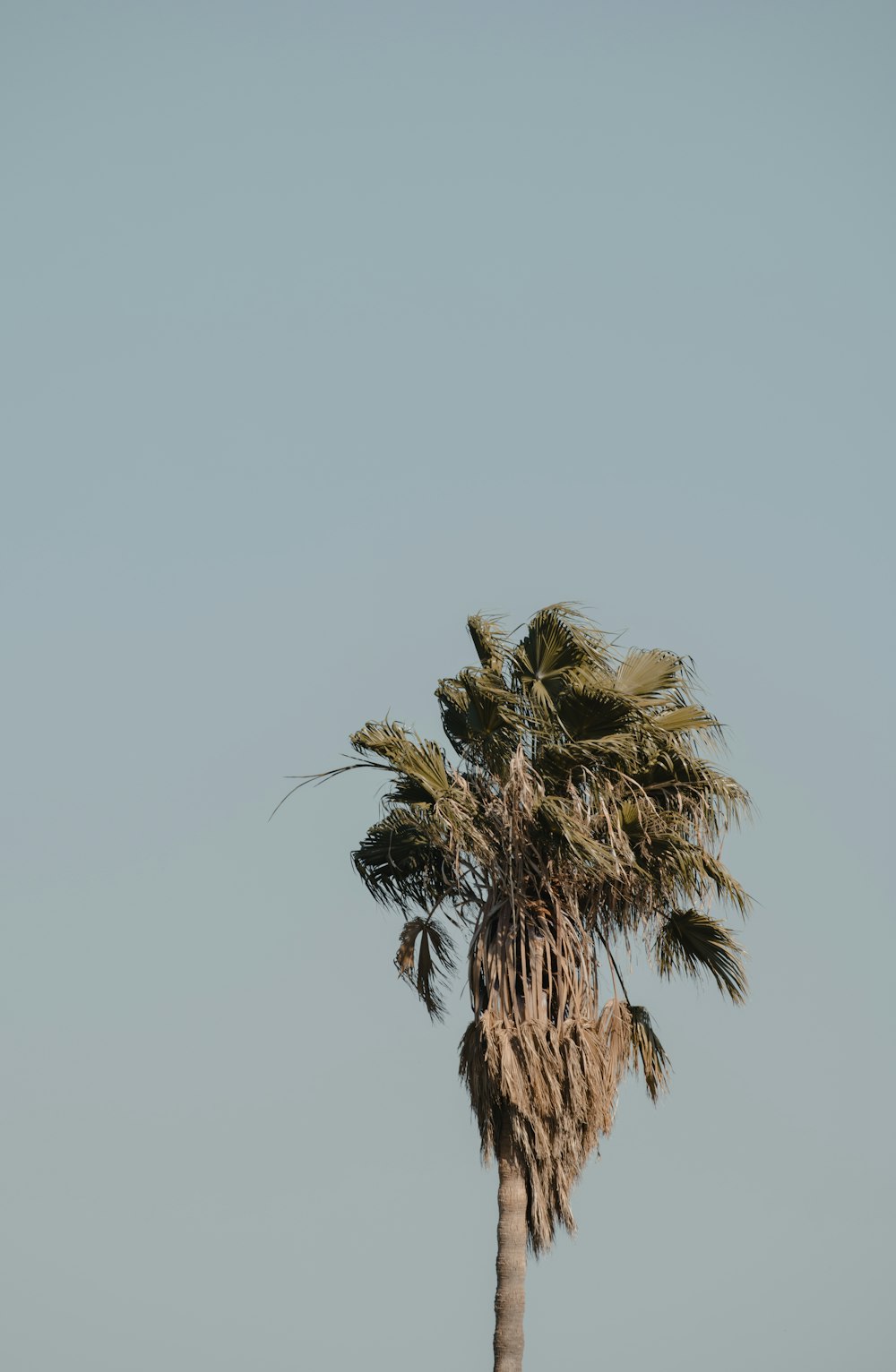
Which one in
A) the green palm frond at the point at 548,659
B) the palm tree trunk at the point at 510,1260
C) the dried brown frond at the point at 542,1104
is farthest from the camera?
the green palm frond at the point at 548,659

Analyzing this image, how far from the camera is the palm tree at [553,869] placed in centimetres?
1842

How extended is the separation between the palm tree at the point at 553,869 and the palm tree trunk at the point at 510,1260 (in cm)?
2

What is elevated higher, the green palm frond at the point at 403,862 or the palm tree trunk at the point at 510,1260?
the green palm frond at the point at 403,862

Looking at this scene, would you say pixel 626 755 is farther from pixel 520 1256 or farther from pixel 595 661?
pixel 520 1256

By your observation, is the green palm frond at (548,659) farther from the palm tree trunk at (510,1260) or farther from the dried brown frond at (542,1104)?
the palm tree trunk at (510,1260)

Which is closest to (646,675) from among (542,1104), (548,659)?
(548,659)

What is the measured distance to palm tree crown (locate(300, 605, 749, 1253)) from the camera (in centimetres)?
1845

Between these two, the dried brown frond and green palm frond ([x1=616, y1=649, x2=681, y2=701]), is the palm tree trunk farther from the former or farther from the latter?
green palm frond ([x1=616, y1=649, x2=681, y2=701])

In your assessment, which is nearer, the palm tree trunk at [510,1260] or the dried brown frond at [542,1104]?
the palm tree trunk at [510,1260]

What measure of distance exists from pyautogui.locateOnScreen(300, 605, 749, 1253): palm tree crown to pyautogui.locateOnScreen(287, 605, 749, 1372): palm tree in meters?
0.02

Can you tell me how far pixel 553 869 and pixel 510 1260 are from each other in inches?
138

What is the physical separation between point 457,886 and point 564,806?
5.33 feet

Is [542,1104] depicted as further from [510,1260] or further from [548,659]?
[548,659]

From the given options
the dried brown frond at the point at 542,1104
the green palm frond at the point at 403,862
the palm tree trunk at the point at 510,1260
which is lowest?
the palm tree trunk at the point at 510,1260
